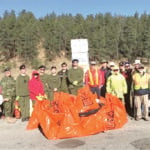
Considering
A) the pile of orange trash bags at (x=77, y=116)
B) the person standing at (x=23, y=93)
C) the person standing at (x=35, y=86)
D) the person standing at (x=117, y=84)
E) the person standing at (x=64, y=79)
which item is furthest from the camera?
the person standing at (x=64, y=79)

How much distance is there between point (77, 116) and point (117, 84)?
6.40 feet

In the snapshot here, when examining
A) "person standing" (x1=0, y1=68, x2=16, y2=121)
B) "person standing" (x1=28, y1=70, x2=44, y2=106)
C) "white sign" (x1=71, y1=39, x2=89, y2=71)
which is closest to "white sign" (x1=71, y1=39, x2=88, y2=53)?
"white sign" (x1=71, y1=39, x2=89, y2=71)

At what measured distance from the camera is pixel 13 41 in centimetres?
5153

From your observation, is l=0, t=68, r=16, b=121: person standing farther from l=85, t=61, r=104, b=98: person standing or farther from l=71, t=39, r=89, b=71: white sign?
l=71, t=39, r=89, b=71: white sign

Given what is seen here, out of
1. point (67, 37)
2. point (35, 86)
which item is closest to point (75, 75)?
point (35, 86)

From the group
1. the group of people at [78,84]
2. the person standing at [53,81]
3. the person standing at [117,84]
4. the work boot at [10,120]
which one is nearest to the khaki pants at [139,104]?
the group of people at [78,84]

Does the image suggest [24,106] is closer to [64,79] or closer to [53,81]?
[53,81]

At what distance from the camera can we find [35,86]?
1047 cm

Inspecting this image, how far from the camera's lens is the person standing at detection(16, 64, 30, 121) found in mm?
10680

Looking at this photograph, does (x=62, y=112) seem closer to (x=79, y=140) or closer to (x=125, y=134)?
(x=79, y=140)

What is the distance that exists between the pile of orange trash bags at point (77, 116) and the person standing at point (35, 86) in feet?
4.00

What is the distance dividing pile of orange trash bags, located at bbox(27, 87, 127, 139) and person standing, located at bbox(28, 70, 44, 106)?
1.22 m

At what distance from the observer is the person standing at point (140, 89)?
1016 centimetres

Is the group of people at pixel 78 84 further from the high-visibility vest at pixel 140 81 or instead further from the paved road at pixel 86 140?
the paved road at pixel 86 140
